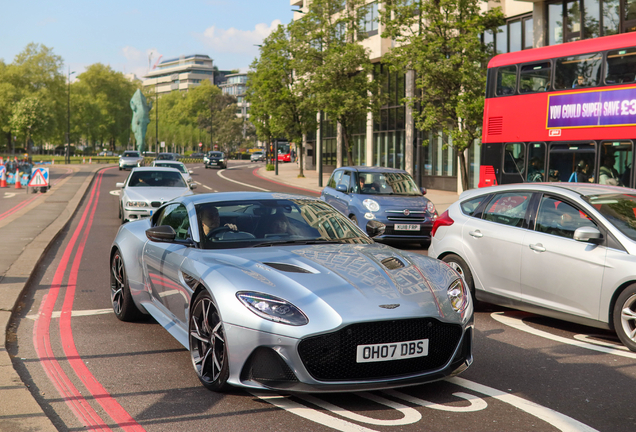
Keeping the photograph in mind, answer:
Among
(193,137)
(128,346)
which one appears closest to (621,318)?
(128,346)

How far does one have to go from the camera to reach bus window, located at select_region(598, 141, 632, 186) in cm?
1367

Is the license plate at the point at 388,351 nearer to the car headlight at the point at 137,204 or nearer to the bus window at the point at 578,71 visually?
the bus window at the point at 578,71

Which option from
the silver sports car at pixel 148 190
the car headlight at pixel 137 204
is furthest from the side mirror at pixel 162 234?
the car headlight at pixel 137 204

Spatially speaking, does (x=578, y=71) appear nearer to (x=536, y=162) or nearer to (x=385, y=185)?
(x=536, y=162)

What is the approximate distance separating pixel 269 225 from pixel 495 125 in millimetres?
12378

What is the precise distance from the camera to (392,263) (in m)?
5.04

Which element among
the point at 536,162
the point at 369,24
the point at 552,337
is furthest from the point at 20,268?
the point at 369,24

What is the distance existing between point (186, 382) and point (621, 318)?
3713mm

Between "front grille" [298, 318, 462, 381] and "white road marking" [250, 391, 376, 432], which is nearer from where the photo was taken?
"white road marking" [250, 391, 376, 432]

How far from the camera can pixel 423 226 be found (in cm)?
1370

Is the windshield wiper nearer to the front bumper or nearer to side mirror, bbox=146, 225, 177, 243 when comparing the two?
side mirror, bbox=146, 225, 177, 243

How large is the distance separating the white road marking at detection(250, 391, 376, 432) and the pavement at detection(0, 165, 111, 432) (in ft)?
4.49

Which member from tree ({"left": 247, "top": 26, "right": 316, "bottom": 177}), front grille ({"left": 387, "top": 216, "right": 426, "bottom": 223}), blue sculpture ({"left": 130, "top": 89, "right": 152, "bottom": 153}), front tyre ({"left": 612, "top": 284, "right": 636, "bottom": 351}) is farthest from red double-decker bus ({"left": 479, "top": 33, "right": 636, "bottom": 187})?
blue sculpture ({"left": 130, "top": 89, "right": 152, "bottom": 153})

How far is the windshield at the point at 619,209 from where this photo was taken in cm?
624
